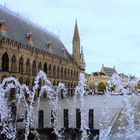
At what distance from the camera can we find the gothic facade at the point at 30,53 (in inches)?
1901

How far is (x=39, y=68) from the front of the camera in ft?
195

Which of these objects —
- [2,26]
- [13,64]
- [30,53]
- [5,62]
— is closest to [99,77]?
[30,53]

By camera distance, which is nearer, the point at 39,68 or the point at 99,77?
the point at 39,68

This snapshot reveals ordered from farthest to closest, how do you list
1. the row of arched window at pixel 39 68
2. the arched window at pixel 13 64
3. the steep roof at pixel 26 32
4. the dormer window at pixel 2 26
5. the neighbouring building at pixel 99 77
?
the neighbouring building at pixel 99 77, the steep roof at pixel 26 32, the arched window at pixel 13 64, the row of arched window at pixel 39 68, the dormer window at pixel 2 26

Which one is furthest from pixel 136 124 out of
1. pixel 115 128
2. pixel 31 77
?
pixel 31 77

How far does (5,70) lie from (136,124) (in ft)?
102

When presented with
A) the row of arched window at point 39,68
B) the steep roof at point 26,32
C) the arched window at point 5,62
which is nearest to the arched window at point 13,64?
the row of arched window at point 39,68

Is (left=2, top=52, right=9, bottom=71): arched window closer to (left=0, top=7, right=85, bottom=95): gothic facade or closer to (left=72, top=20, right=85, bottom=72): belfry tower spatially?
(left=0, top=7, right=85, bottom=95): gothic facade

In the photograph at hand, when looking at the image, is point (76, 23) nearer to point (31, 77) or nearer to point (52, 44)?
point (52, 44)

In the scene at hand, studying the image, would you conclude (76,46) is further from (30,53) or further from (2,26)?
(2,26)

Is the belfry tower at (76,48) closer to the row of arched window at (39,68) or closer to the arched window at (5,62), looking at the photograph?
the row of arched window at (39,68)

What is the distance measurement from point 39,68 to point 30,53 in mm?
5576

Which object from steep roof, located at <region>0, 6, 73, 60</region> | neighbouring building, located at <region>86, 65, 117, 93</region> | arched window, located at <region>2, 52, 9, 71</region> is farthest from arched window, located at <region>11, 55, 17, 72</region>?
neighbouring building, located at <region>86, 65, 117, 93</region>

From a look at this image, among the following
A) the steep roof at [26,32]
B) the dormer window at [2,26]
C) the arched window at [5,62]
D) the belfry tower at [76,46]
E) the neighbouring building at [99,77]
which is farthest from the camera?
the neighbouring building at [99,77]
